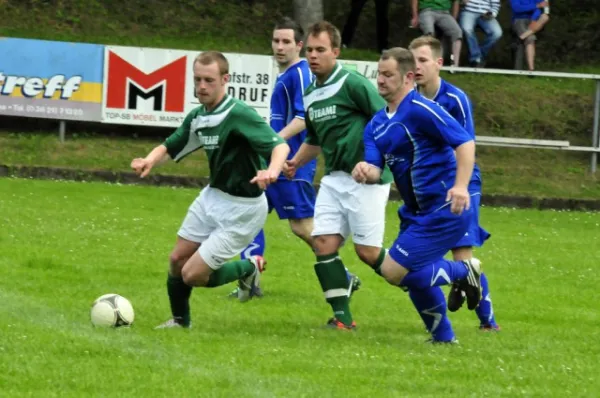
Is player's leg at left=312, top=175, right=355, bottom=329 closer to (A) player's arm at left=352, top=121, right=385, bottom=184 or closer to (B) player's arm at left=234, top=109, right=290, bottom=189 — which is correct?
(A) player's arm at left=352, top=121, right=385, bottom=184

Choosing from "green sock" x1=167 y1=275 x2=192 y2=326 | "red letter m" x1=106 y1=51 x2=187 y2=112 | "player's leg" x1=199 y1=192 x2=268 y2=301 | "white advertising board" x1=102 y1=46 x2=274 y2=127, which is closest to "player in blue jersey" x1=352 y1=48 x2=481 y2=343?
"player's leg" x1=199 y1=192 x2=268 y2=301

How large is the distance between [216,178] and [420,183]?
1.33 m

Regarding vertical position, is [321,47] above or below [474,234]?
above

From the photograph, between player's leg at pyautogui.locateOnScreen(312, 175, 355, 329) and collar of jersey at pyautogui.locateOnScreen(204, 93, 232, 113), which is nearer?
collar of jersey at pyautogui.locateOnScreen(204, 93, 232, 113)

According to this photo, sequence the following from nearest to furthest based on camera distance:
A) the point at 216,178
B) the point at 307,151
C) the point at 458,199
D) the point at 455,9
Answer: the point at 458,199
the point at 216,178
the point at 307,151
the point at 455,9

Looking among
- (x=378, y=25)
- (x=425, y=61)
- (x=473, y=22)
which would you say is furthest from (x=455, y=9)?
(x=425, y=61)

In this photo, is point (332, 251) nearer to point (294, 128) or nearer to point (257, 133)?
point (257, 133)

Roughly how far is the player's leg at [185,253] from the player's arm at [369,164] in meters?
1.10

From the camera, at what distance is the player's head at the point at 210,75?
8.21 meters

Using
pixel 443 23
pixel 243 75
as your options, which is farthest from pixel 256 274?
pixel 443 23

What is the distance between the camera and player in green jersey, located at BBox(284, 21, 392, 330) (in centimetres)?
884

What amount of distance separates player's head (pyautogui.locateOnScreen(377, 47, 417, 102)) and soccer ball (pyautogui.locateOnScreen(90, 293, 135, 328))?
2.10m

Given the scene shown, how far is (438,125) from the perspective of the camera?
789cm

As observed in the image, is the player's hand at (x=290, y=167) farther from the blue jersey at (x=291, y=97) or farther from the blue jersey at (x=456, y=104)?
the blue jersey at (x=456, y=104)
